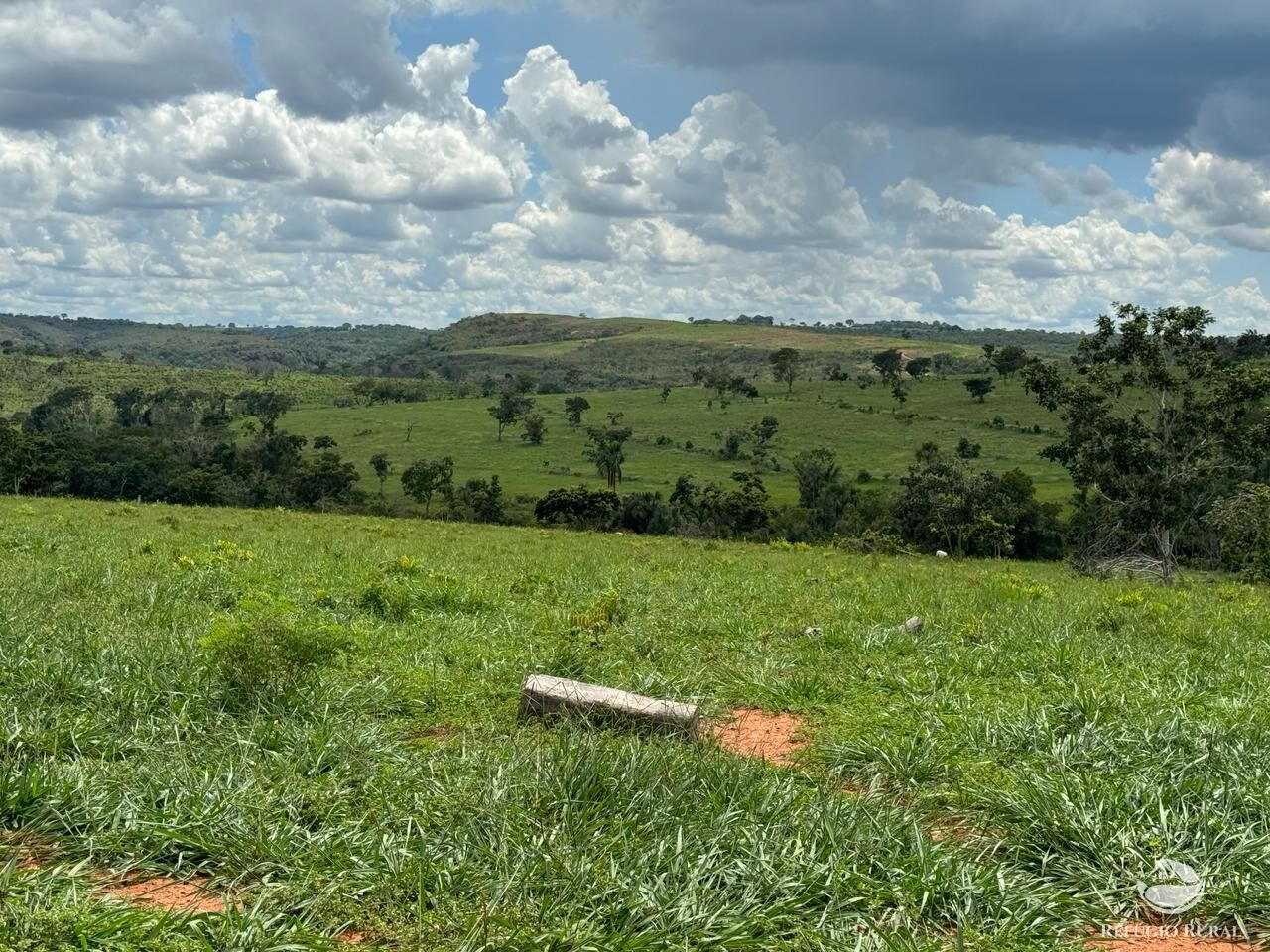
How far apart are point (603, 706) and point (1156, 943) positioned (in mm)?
4010

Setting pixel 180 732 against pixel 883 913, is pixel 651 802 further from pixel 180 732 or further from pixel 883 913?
pixel 180 732

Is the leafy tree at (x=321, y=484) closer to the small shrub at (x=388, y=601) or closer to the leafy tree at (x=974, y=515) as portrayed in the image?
the leafy tree at (x=974, y=515)

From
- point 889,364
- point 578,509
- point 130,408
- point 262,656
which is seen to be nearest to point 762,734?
point 262,656

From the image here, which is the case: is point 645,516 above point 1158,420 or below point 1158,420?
below

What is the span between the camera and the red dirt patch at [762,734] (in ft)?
24.9

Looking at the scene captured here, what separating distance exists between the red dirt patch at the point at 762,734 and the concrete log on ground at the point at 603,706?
0.33m

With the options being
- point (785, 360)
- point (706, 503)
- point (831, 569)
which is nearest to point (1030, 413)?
point (785, 360)

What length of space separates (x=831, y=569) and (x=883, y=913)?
647 inches

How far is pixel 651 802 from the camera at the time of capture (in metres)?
5.82

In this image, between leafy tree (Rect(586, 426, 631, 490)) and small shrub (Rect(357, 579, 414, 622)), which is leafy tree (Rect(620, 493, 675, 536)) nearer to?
leafy tree (Rect(586, 426, 631, 490))

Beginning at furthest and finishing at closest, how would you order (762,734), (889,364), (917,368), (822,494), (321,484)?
(917,368) → (889,364) → (822,494) → (321,484) → (762,734)

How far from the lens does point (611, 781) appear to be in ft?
19.5

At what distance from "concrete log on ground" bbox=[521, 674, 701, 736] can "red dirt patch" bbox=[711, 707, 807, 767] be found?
33 centimetres

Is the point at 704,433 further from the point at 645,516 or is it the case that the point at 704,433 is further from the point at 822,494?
the point at 645,516
